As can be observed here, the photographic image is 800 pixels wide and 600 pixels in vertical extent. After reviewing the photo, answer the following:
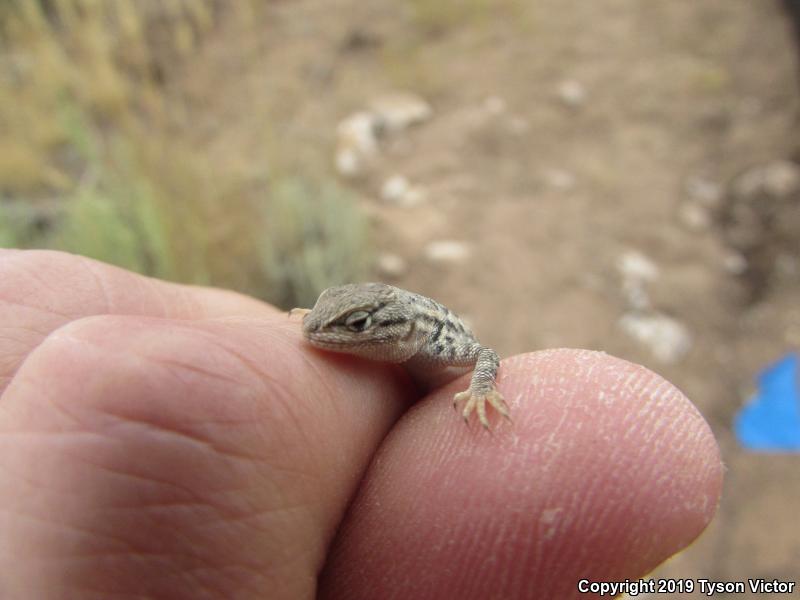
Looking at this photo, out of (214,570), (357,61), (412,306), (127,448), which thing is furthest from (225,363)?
(357,61)

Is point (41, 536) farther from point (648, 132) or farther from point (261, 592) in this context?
point (648, 132)

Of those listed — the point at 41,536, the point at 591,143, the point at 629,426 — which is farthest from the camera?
the point at 591,143

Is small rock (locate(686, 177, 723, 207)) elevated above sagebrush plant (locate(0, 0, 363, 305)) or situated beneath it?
situated beneath

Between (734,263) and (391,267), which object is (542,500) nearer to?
(391,267)

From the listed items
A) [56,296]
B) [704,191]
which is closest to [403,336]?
[56,296]

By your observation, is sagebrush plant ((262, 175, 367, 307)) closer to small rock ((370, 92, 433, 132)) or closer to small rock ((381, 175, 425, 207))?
small rock ((381, 175, 425, 207))

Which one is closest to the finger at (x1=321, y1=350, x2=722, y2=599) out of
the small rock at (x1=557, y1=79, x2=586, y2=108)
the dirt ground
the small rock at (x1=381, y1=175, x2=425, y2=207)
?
the dirt ground

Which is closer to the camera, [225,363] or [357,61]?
[225,363]
